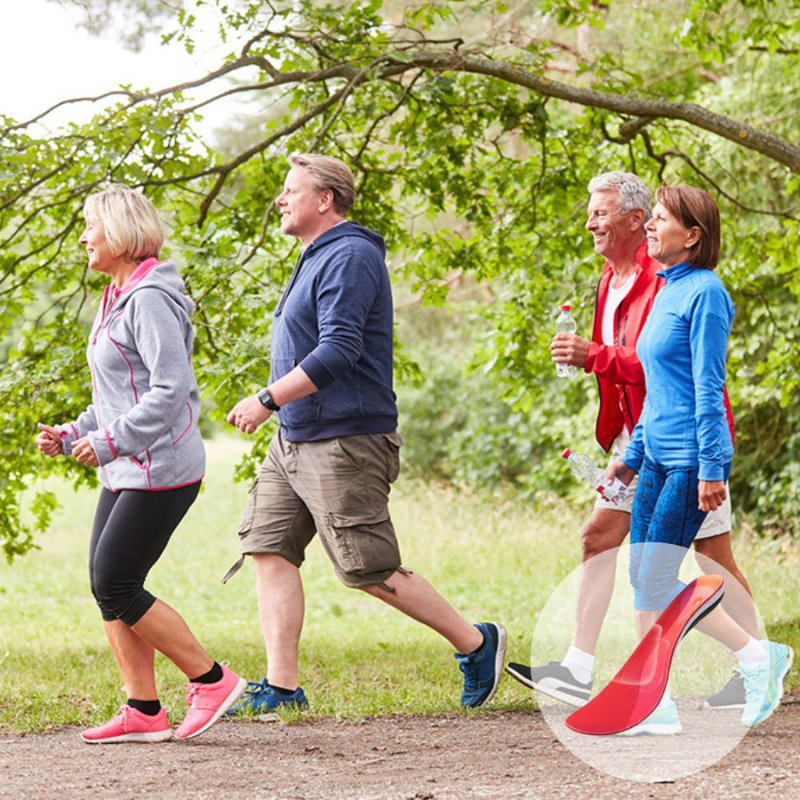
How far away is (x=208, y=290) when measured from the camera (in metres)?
6.30

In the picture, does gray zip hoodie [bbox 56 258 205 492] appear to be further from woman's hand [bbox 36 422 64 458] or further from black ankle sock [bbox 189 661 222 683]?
black ankle sock [bbox 189 661 222 683]

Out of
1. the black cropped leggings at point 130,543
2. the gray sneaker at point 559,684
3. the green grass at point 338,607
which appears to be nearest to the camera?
the gray sneaker at point 559,684

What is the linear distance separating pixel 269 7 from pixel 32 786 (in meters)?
4.80

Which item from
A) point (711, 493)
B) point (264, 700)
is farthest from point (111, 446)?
point (711, 493)

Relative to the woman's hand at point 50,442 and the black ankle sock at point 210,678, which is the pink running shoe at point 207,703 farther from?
the woman's hand at point 50,442

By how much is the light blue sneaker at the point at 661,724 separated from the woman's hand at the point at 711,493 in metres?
0.64

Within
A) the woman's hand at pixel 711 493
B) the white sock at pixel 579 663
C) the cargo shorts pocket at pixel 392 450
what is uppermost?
the cargo shorts pocket at pixel 392 450

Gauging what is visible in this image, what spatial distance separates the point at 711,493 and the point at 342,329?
145cm

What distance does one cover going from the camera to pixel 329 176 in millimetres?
4785

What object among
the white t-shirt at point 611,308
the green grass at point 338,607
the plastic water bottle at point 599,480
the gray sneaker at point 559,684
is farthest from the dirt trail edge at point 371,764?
the white t-shirt at point 611,308

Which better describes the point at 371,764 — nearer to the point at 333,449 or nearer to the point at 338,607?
the point at 333,449

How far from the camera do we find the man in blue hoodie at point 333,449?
4.59m

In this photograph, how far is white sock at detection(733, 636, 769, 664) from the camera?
419cm

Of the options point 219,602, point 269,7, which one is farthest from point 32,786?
point 219,602
